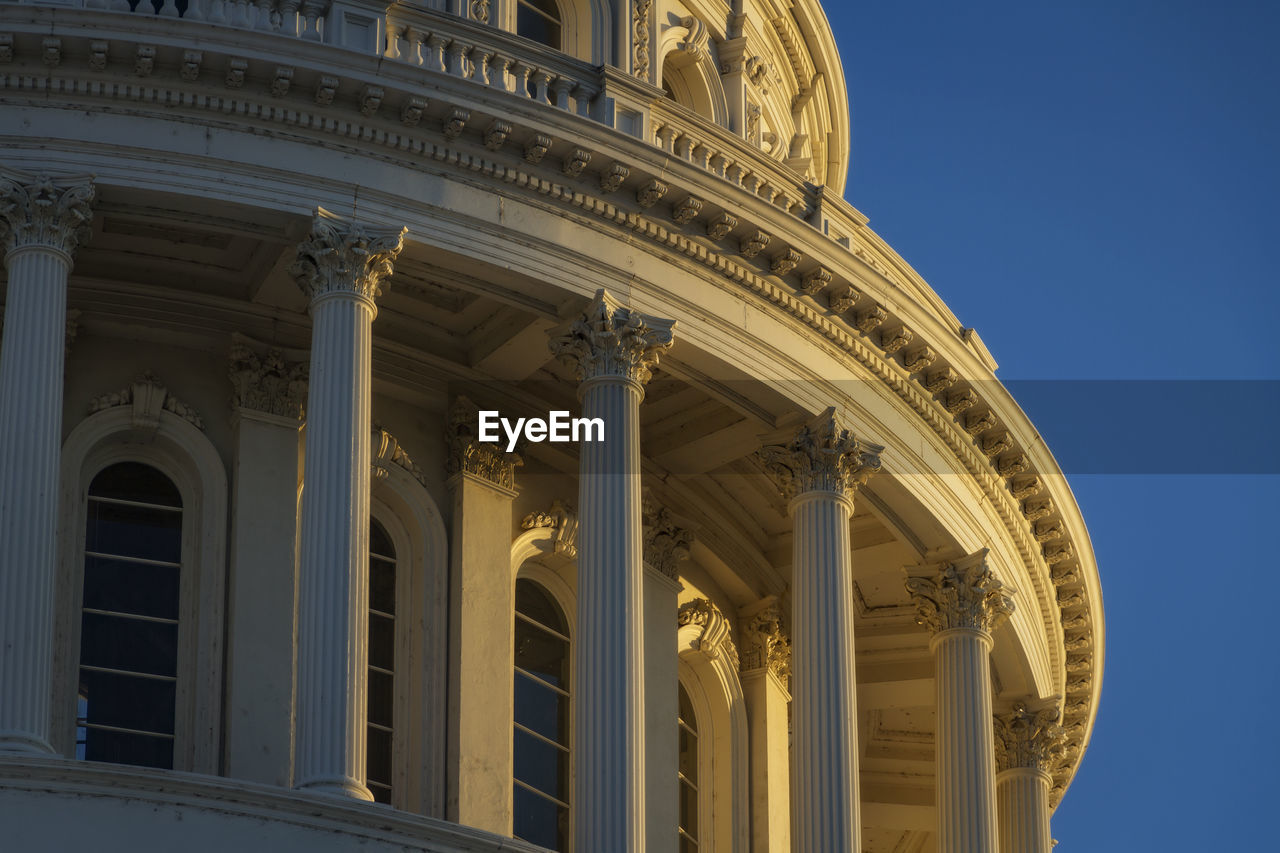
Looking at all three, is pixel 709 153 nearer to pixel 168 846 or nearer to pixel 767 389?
pixel 767 389

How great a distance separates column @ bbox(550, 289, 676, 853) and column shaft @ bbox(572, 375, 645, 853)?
1 centimetres

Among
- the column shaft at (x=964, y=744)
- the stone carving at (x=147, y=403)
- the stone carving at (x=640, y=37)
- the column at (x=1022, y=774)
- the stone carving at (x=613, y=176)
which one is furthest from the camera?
the column at (x=1022, y=774)

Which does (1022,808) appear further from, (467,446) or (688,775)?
(467,446)

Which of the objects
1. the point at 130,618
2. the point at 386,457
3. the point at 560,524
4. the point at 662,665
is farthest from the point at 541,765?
the point at 130,618

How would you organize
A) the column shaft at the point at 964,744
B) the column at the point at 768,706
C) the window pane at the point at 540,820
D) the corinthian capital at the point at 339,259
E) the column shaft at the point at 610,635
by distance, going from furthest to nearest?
the column at the point at 768,706, the column shaft at the point at 964,744, the window pane at the point at 540,820, the corinthian capital at the point at 339,259, the column shaft at the point at 610,635

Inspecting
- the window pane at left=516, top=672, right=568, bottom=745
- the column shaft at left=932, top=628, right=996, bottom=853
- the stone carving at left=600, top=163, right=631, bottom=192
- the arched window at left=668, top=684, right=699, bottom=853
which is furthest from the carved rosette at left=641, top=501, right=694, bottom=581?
the stone carving at left=600, top=163, right=631, bottom=192

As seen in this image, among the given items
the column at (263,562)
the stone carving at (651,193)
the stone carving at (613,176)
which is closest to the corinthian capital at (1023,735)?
the stone carving at (651,193)

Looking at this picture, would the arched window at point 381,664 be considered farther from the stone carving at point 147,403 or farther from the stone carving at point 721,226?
the stone carving at point 721,226

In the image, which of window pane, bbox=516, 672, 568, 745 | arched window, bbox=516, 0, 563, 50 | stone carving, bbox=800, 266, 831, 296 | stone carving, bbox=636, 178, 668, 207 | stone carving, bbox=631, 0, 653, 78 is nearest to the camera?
stone carving, bbox=636, 178, 668, 207

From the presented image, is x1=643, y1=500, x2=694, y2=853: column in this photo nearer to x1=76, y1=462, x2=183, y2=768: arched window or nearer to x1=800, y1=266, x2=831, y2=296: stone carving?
x1=800, y1=266, x2=831, y2=296: stone carving

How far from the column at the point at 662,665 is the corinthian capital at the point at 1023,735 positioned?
20.8 ft

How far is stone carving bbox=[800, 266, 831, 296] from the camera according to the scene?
37719mm

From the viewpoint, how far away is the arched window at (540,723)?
38562 millimetres

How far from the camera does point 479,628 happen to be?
1496 inches
